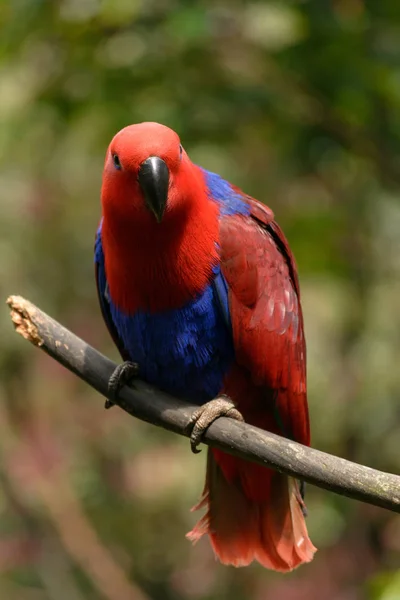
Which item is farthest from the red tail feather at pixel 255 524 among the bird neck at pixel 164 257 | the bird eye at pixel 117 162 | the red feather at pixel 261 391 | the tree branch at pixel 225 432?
the bird eye at pixel 117 162

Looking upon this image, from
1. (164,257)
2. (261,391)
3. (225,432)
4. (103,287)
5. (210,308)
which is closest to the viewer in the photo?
(225,432)

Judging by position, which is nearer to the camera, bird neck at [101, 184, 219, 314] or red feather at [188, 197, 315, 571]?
bird neck at [101, 184, 219, 314]

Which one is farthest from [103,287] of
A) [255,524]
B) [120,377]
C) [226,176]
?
[226,176]

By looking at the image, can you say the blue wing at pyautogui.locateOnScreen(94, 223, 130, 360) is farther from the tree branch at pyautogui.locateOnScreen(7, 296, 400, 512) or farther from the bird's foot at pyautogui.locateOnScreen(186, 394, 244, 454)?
the bird's foot at pyautogui.locateOnScreen(186, 394, 244, 454)

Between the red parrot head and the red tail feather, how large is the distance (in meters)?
1.09

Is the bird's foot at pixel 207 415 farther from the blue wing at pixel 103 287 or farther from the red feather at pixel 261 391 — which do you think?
the blue wing at pixel 103 287

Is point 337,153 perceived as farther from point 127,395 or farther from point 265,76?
point 127,395

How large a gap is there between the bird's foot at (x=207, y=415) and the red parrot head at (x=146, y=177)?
63 cm

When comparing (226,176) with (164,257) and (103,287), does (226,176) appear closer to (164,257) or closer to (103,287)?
(103,287)

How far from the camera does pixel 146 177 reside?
8.04ft

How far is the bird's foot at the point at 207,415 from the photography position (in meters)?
2.65

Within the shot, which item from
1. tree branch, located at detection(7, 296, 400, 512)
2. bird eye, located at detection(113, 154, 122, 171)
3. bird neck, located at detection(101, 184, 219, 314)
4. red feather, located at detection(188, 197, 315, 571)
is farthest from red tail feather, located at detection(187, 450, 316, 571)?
bird eye, located at detection(113, 154, 122, 171)

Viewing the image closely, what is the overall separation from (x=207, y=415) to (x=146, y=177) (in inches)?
31.1

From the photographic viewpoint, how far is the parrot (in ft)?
8.45
